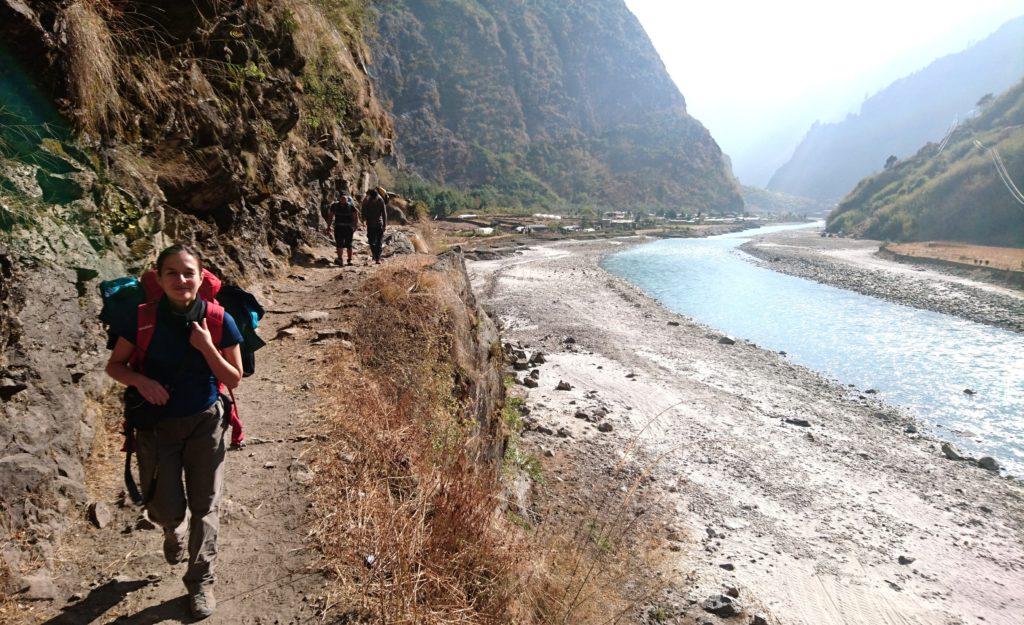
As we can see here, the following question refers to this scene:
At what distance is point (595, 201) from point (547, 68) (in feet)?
202

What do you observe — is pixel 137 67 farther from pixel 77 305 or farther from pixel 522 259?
pixel 522 259

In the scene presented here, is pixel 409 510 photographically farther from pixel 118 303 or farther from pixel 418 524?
pixel 118 303

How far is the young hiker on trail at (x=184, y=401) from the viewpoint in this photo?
258cm

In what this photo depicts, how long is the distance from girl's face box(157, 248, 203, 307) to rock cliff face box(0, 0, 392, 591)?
149 cm

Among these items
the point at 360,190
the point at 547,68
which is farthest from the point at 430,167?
the point at 360,190

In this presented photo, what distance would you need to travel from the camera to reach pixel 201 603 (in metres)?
2.79

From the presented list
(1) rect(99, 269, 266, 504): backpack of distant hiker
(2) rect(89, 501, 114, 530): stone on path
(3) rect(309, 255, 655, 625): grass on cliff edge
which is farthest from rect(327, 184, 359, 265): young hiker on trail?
(1) rect(99, 269, 266, 504): backpack of distant hiker

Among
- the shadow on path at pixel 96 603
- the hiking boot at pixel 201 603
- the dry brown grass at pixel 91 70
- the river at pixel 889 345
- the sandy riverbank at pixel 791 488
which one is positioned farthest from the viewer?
the river at pixel 889 345

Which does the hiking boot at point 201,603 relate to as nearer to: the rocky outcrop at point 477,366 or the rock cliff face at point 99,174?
the rock cliff face at point 99,174

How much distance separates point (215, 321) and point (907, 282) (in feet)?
157

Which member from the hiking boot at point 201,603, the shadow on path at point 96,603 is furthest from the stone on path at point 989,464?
the shadow on path at point 96,603

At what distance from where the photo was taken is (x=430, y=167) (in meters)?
125

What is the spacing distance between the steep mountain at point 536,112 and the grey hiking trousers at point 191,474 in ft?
349

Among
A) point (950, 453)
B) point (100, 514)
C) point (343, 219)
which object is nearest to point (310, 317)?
point (343, 219)
